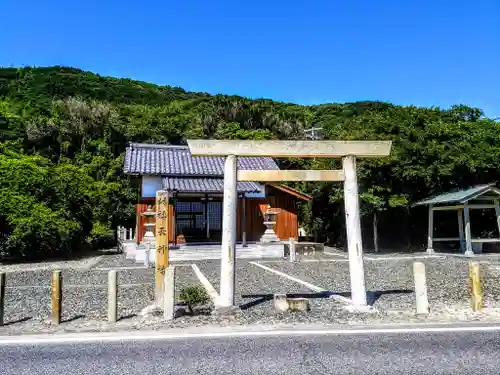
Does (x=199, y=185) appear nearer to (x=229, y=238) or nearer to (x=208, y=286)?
(x=208, y=286)

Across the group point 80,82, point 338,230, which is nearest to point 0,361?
point 338,230

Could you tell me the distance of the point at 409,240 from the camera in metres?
20.7

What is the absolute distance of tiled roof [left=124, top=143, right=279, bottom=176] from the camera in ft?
64.3

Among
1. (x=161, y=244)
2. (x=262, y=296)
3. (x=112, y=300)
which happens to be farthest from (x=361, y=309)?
(x=112, y=300)

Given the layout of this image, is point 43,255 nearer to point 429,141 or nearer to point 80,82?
point 429,141

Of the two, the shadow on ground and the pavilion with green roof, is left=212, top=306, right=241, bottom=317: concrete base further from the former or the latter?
the pavilion with green roof

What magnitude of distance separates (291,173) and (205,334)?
3.49m

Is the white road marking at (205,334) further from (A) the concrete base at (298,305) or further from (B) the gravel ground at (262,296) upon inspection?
(A) the concrete base at (298,305)

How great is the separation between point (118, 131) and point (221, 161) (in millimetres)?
10175

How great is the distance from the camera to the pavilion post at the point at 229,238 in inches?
274

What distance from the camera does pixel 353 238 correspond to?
7230 millimetres

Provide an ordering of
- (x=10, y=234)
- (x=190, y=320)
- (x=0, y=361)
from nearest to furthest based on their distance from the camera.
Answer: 1. (x=0, y=361)
2. (x=190, y=320)
3. (x=10, y=234)

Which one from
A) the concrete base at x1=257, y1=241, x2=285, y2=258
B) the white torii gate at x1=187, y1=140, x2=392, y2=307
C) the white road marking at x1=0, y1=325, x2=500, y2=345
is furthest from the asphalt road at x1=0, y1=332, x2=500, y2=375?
the concrete base at x1=257, y1=241, x2=285, y2=258

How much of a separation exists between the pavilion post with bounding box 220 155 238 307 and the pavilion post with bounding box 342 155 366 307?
6.75 feet
